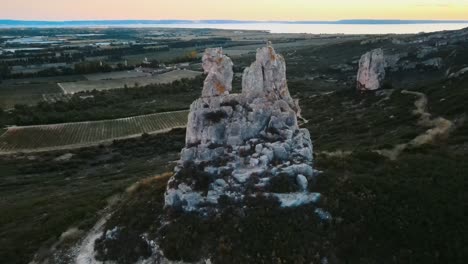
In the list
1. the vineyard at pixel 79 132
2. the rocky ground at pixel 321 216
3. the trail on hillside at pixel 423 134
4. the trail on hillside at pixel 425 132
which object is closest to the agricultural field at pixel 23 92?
the vineyard at pixel 79 132

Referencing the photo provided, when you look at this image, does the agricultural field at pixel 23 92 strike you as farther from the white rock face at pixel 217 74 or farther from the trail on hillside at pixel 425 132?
the trail on hillside at pixel 425 132

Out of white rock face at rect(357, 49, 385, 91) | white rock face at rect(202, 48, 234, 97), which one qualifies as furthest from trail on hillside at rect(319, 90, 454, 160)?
white rock face at rect(357, 49, 385, 91)

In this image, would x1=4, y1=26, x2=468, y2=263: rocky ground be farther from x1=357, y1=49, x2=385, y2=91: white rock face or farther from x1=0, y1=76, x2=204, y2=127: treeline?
x1=0, y1=76, x2=204, y2=127: treeline

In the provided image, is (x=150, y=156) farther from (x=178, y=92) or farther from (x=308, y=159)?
(x=178, y=92)

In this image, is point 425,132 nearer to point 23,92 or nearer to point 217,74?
point 217,74

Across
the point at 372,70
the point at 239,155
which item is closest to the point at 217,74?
the point at 239,155

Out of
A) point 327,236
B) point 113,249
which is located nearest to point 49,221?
point 113,249
